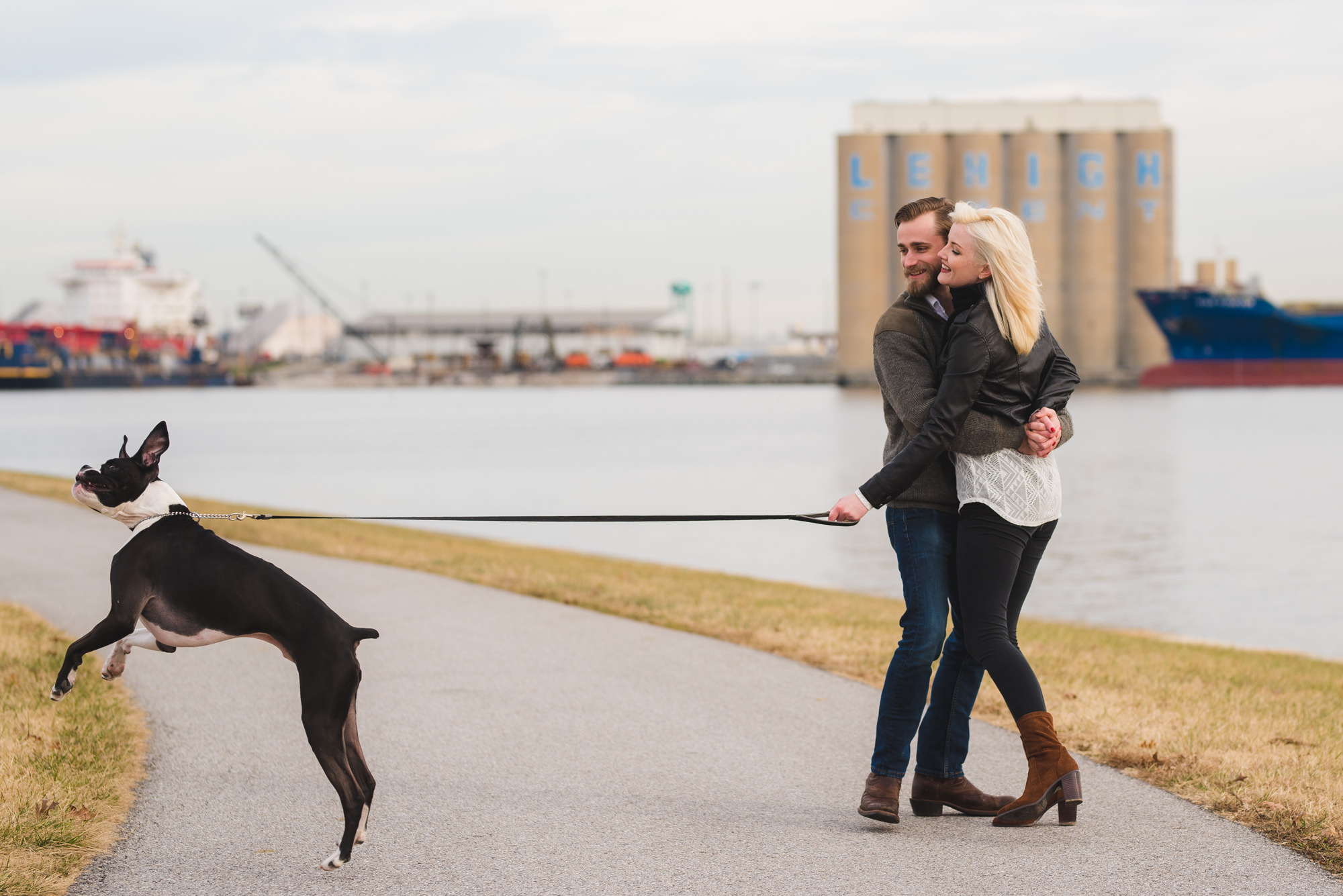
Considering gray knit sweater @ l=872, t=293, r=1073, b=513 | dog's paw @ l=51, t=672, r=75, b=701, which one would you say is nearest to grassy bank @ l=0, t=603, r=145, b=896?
dog's paw @ l=51, t=672, r=75, b=701

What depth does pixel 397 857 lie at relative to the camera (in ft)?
15.6

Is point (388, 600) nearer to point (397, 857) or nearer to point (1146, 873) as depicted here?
point (397, 857)

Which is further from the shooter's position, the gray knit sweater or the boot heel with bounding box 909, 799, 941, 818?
the boot heel with bounding box 909, 799, 941, 818

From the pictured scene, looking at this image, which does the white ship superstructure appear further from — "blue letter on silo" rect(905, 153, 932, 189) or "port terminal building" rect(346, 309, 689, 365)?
"blue letter on silo" rect(905, 153, 932, 189)

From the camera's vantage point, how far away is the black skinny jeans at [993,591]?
487 cm

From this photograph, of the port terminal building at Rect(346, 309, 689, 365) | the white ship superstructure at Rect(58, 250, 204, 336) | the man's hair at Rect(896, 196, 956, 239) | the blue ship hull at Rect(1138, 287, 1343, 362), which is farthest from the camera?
the port terminal building at Rect(346, 309, 689, 365)

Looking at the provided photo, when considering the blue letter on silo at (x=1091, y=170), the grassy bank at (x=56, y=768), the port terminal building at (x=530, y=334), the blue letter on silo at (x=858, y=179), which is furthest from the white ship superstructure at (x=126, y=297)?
the grassy bank at (x=56, y=768)

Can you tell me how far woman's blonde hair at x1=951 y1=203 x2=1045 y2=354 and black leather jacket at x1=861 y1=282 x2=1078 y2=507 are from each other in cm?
5

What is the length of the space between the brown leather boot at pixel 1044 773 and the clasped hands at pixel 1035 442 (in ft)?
3.13

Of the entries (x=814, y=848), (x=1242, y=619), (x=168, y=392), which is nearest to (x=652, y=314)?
(x=168, y=392)

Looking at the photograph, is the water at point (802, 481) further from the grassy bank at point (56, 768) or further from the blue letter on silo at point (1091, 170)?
the blue letter on silo at point (1091, 170)

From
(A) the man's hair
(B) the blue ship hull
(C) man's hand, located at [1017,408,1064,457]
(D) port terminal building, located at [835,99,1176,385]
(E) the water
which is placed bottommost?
(E) the water

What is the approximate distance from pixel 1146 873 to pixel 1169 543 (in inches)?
877

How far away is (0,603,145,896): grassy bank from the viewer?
4.62m
